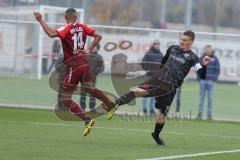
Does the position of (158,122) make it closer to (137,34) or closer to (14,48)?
(14,48)

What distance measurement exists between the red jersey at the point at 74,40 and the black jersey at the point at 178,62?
5.15ft

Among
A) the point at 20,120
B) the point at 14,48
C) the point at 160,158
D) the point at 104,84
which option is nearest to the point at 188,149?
the point at 160,158

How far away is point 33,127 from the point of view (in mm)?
16469

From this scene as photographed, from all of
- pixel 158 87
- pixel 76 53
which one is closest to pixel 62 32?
pixel 76 53

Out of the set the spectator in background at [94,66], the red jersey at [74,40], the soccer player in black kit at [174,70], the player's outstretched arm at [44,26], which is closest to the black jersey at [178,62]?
the soccer player in black kit at [174,70]

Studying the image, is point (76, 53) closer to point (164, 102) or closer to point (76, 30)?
point (76, 30)

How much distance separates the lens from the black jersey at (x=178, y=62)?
14148 mm

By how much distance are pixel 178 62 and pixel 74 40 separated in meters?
1.96

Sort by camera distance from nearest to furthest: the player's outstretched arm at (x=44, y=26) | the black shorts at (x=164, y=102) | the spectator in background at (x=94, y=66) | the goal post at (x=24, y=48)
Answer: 1. the player's outstretched arm at (x=44, y=26)
2. the black shorts at (x=164, y=102)
3. the spectator in background at (x=94, y=66)
4. the goal post at (x=24, y=48)

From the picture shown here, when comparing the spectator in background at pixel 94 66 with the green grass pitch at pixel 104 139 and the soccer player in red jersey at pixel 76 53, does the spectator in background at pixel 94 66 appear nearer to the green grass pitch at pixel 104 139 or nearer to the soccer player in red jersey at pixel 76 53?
the green grass pitch at pixel 104 139

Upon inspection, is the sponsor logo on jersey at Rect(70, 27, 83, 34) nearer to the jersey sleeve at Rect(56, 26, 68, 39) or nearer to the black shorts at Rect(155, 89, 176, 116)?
the jersey sleeve at Rect(56, 26, 68, 39)

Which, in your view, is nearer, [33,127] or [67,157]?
[67,157]

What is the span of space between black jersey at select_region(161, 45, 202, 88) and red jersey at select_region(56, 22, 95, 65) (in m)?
1.57

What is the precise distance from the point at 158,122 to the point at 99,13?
4959 centimetres
